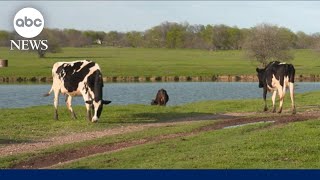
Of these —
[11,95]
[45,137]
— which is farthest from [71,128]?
[11,95]

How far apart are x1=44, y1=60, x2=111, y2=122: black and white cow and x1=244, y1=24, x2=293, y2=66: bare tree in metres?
53.5

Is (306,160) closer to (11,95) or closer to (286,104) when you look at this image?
(286,104)

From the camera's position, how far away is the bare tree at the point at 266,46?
73.7 metres

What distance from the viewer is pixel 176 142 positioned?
15.8 m

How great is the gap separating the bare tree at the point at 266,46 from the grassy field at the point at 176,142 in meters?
49.5

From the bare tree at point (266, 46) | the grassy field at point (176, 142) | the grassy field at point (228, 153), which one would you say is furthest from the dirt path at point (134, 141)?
the bare tree at point (266, 46)

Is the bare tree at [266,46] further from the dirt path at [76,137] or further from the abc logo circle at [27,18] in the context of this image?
the dirt path at [76,137]

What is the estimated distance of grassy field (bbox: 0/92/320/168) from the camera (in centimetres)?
1222

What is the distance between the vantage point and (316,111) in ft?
79.7

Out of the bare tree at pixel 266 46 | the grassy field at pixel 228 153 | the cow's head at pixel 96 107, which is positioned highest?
the bare tree at pixel 266 46

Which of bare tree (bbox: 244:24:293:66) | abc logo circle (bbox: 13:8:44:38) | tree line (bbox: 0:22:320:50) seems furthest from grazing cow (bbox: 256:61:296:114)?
tree line (bbox: 0:22:320:50)

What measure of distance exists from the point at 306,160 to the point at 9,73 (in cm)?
6184

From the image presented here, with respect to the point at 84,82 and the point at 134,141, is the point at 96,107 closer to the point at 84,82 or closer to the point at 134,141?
the point at 84,82

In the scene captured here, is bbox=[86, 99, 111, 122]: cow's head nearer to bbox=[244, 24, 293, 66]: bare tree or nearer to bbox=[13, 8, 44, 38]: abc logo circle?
bbox=[13, 8, 44, 38]: abc logo circle
